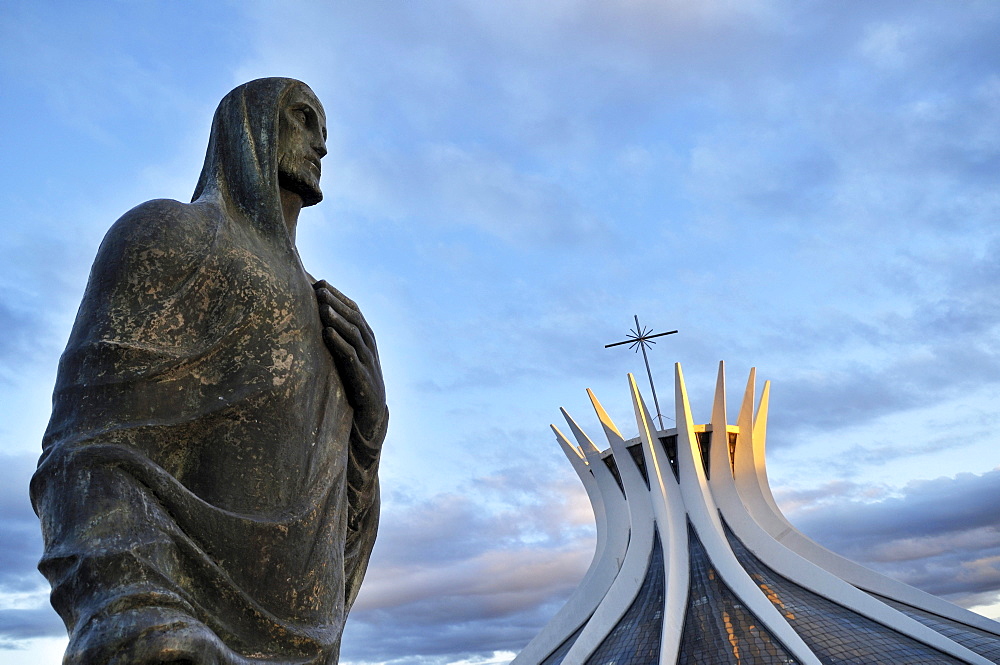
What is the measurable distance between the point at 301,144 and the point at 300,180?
15 centimetres

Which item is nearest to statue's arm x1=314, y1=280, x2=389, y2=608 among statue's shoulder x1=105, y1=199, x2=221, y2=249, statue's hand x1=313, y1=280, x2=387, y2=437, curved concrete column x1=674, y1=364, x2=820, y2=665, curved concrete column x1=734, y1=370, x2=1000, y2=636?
statue's hand x1=313, y1=280, x2=387, y2=437

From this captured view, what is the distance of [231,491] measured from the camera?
2.40 m

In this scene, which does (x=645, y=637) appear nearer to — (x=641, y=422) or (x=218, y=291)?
(x=641, y=422)

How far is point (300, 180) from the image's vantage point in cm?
310

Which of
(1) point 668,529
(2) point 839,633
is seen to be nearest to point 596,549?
(1) point 668,529

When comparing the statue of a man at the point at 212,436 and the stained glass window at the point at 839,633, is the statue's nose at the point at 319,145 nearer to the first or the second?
the statue of a man at the point at 212,436

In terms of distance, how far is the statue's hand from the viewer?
112 inches

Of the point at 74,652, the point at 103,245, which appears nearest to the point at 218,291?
the point at 103,245

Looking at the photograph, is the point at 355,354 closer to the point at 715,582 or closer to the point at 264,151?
the point at 264,151

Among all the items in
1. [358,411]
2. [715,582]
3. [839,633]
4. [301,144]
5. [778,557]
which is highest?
[301,144]

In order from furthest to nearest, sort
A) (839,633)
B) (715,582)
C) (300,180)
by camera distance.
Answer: (715,582) < (839,633) < (300,180)

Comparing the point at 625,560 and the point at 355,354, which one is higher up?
the point at 625,560

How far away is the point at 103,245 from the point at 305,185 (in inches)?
33.6

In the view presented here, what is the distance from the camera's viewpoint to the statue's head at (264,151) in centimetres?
293
